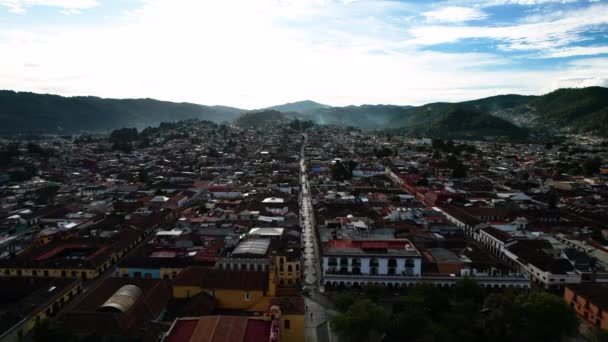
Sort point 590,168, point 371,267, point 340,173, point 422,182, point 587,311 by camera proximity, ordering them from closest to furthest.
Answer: point 587,311
point 371,267
point 422,182
point 340,173
point 590,168

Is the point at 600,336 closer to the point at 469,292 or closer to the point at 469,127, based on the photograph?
the point at 469,292

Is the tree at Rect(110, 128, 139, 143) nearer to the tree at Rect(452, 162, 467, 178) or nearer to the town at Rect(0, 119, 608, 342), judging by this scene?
the town at Rect(0, 119, 608, 342)

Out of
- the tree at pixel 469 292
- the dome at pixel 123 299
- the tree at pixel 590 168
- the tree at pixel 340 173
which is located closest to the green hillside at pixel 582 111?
the tree at pixel 590 168

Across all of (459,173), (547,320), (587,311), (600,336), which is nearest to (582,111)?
(459,173)

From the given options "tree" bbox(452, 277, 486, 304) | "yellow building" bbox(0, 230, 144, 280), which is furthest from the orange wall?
"yellow building" bbox(0, 230, 144, 280)

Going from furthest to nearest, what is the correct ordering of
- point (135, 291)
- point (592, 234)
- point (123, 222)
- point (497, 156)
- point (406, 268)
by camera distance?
point (497, 156) < point (123, 222) < point (592, 234) < point (406, 268) < point (135, 291)

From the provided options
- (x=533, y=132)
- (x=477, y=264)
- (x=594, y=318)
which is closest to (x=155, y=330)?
(x=477, y=264)

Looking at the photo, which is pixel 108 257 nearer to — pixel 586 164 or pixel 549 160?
pixel 586 164
